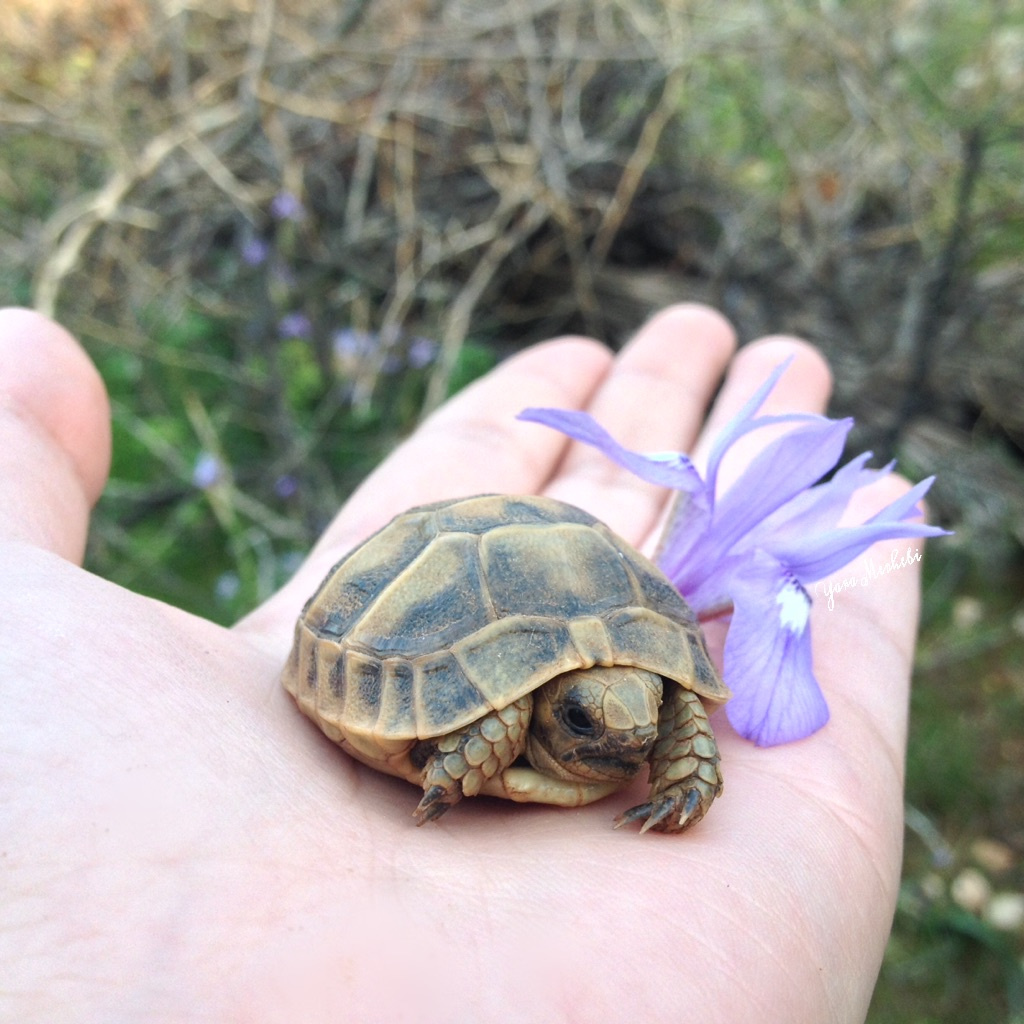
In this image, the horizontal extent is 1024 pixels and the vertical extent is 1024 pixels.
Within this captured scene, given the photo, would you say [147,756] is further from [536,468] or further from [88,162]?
[88,162]

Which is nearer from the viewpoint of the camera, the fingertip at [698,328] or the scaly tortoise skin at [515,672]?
the scaly tortoise skin at [515,672]

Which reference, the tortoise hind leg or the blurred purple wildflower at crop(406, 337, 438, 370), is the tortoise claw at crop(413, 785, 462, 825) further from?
the blurred purple wildflower at crop(406, 337, 438, 370)

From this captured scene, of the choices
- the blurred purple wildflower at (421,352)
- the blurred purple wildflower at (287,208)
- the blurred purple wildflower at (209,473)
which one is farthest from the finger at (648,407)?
the blurred purple wildflower at (287,208)

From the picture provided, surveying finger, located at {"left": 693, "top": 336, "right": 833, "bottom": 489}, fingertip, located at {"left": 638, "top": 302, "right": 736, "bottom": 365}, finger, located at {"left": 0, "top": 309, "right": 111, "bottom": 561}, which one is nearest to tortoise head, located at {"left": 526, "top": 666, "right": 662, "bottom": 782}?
finger, located at {"left": 0, "top": 309, "right": 111, "bottom": 561}

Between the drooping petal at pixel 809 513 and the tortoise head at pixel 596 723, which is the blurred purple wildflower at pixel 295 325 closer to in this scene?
the drooping petal at pixel 809 513

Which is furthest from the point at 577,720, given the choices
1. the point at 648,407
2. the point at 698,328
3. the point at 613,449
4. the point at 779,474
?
the point at 698,328

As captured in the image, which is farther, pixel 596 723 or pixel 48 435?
pixel 48 435

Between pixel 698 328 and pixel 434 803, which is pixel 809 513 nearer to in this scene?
pixel 434 803
